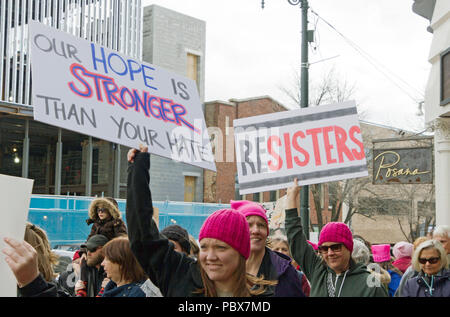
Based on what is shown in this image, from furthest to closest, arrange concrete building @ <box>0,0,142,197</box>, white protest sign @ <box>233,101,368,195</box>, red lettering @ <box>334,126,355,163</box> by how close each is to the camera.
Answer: concrete building @ <box>0,0,142,197</box> < red lettering @ <box>334,126,355,163</box> < white protest sign @ <box>233,101,368,195</box>

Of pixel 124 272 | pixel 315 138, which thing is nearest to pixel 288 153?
pixel 315 138

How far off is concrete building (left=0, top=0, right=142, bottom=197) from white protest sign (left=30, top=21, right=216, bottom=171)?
2112 cm

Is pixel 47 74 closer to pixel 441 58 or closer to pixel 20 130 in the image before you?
pixel 441 58

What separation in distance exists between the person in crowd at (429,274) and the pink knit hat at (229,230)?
7.42 feet

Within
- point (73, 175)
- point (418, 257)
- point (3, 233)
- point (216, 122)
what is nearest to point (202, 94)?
point (216, 122)

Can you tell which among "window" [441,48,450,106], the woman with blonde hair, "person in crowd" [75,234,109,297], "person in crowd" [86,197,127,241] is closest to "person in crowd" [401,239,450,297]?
"person in crowd" [75,234,109,297]

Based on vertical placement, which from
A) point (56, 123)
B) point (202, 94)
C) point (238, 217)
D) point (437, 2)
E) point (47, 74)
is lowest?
point (238, 217)

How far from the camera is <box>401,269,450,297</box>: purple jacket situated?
451 cm

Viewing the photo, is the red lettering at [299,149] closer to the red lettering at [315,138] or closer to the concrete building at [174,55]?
the red lettering at [315,138]

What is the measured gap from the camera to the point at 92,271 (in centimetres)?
525

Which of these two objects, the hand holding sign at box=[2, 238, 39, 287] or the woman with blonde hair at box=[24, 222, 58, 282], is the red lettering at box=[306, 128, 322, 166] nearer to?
the woman with blonde hair at box=[24, 222, 58, 282]

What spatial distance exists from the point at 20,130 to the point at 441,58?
74.2ft

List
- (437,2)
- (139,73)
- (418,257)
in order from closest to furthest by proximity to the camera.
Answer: (139,73) < (418,257) < (437,2)
